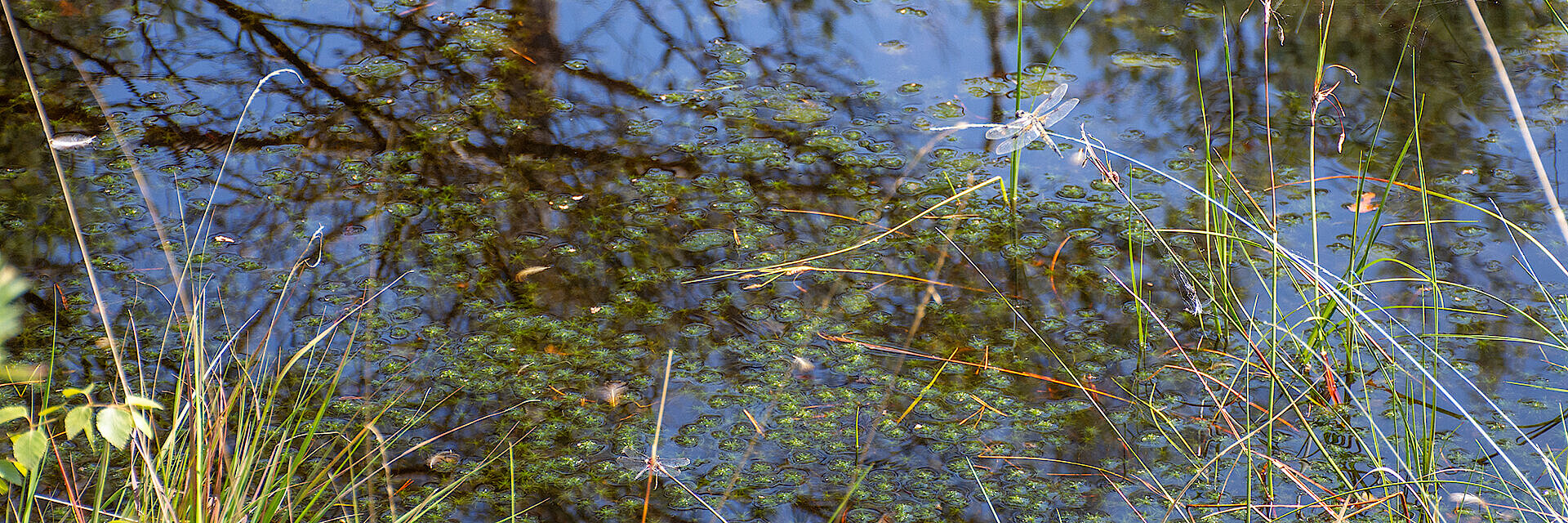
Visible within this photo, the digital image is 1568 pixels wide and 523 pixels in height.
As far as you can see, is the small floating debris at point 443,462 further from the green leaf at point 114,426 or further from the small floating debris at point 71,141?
the small floating debris at point 71,141

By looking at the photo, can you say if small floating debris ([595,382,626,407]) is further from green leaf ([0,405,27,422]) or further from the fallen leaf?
the fallen leaf

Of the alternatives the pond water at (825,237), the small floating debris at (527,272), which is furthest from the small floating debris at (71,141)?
the small floating debris at (527,272)

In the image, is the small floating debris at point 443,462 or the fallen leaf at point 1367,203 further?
the fallen leaf at point 1367,203

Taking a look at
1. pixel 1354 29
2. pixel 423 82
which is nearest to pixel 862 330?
pixel 423 82

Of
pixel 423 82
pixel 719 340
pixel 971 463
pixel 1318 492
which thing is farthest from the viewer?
pixel 423 82

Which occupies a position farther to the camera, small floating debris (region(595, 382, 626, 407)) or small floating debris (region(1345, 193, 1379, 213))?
small floating debris (region(1345, 193, 1379, 213))

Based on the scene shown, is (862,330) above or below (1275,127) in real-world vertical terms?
below

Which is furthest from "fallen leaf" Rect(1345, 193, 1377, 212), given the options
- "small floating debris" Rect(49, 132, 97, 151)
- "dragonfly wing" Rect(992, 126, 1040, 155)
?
"small floating debris" Rect(49, 132, 97, 151)

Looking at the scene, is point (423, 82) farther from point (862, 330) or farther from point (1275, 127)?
point (1275, 127)
